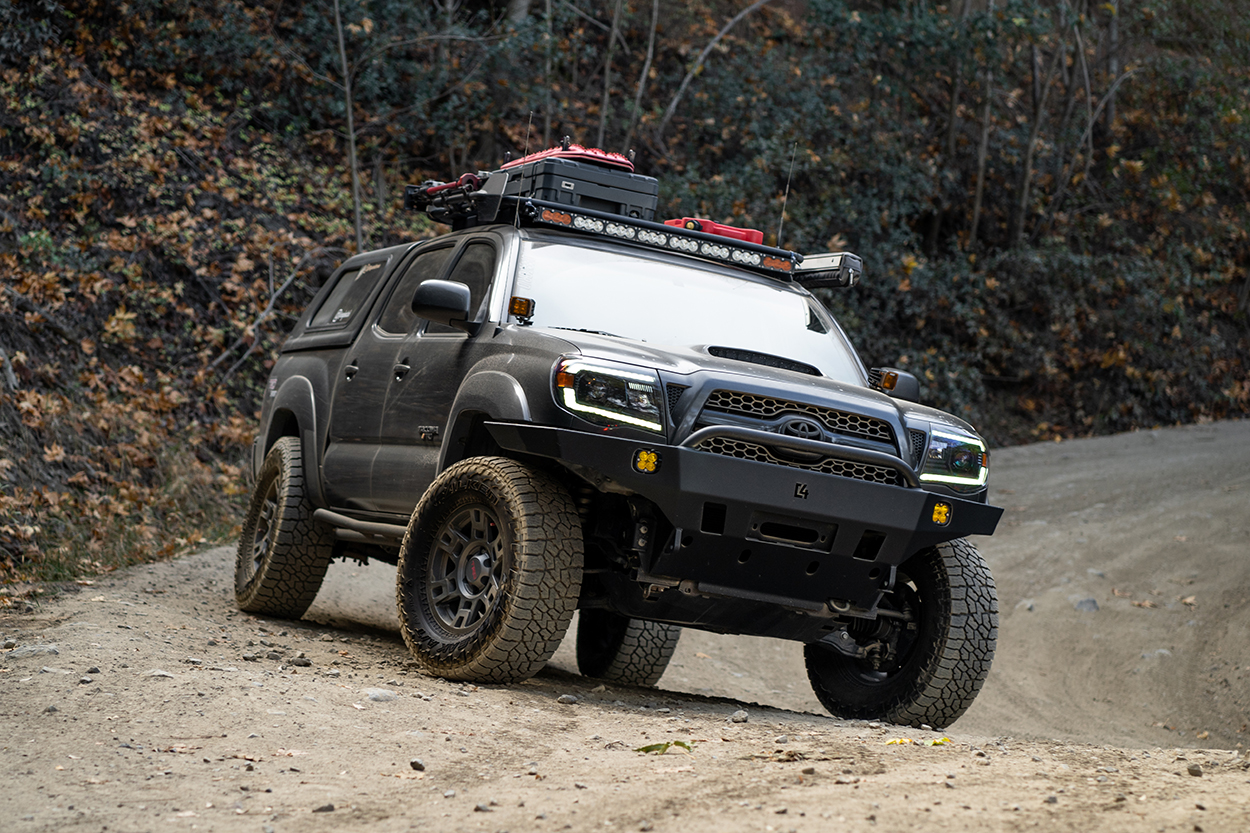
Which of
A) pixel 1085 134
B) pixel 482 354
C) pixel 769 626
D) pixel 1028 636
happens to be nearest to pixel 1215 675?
pixel 1028 636

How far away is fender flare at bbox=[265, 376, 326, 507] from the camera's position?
6645mm

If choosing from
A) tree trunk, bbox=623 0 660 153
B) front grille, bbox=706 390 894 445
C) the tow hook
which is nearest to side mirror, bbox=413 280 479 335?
front grille, bbox=706 390 894 445

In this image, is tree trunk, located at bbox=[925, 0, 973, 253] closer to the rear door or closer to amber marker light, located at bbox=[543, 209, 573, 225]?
amber marker light, located at bbox=[543, 209, 573, 225]

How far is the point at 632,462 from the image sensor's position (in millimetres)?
4391

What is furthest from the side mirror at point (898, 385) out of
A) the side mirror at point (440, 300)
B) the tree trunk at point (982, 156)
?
the tree trunk at point (982, 156)

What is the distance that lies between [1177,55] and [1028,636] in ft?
50.8

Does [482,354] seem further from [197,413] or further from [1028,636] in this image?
[197,413]

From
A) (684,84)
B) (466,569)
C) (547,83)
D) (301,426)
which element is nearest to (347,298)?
(301,426)

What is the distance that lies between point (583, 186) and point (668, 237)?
694mm

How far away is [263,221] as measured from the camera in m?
14.8

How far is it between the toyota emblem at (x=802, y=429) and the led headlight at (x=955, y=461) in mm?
535

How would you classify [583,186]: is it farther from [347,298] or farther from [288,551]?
[288,551]

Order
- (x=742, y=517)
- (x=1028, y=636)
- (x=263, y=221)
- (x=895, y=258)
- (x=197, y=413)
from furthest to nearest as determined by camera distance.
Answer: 1. (x=895, y=258)
2. (x=263, y=221)
3. (x=197, y=413)
4. (x=1028, y=636)
5. (x=742, y=517)

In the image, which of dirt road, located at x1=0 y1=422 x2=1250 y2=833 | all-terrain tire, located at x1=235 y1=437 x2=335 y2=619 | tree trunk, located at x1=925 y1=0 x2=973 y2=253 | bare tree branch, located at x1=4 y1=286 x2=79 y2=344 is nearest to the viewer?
dirt road, located at x1=0 y1=422 x2=1250 y2=833
